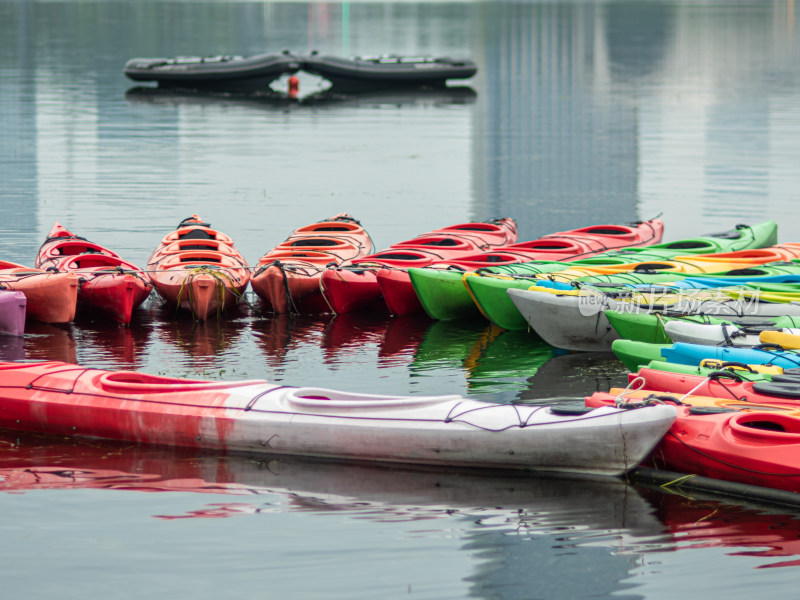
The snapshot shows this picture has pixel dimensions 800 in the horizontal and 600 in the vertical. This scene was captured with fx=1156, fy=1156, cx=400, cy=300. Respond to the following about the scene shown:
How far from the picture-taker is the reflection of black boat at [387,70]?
4250cm

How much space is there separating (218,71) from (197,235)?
26.6 metres

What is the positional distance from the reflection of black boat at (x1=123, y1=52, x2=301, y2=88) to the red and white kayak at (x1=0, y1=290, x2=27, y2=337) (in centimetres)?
2970

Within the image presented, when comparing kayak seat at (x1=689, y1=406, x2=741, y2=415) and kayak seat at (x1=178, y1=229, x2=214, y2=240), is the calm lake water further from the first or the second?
kayak seat at (x1=178, y1=229, x2=214, y2=240)

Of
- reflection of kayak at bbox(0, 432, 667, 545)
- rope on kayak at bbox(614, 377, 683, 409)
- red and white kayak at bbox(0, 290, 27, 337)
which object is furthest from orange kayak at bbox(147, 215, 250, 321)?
rope on kayak at bbox(614, 377, 683, 409)

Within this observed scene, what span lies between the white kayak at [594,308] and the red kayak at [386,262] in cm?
215

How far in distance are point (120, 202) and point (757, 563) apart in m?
17.0

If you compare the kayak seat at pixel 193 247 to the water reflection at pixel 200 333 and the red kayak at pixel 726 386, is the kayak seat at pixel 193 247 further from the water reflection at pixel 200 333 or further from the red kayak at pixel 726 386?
the red kayak at pixel 726 386

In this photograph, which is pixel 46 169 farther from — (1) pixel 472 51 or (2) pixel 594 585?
(1) pixel 472 51

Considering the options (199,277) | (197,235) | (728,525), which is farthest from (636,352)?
(197,235)

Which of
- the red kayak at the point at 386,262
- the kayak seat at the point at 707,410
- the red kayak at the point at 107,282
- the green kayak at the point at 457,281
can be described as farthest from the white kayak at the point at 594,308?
the red kayak at the point at 107,282

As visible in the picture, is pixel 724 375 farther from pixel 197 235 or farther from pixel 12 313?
pixel 197 235

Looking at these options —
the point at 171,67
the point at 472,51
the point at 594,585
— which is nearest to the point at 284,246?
the point at 594,585

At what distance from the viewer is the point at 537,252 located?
15906 mm

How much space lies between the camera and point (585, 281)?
1377 cm
